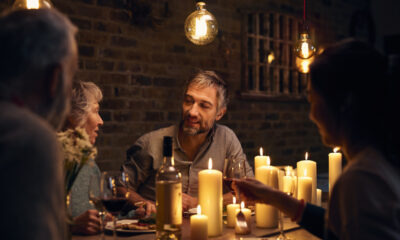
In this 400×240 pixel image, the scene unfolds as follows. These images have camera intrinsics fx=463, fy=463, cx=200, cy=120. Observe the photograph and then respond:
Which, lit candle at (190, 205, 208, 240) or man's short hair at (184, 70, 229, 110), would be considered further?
man's short hair at (184, 70, 229, 110)

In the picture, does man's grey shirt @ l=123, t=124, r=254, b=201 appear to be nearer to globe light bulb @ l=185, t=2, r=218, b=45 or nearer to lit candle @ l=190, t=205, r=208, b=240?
globe light bulb @ l=185, t=2, r=218, b=45

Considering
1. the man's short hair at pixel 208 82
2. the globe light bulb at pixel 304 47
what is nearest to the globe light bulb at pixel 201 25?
the man's short hair at pixel 208 82

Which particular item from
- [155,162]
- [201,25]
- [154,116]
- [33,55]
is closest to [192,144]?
[155,162]

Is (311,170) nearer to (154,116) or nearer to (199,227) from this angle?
(199,227)

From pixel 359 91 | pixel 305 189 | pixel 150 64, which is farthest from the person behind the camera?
pixel 150 64

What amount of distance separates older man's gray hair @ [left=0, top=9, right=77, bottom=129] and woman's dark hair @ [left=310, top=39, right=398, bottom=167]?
0.68 m

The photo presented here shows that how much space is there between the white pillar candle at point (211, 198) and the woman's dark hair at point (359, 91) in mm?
538

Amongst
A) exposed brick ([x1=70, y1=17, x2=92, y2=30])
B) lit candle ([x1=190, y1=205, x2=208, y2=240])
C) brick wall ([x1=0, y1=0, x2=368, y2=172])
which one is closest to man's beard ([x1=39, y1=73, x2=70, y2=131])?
lit candle ([x1=190, y1=205, x2=208, y2=240])

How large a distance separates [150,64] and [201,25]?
1.00m

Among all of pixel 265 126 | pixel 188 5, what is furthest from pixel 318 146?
pixel 188 5

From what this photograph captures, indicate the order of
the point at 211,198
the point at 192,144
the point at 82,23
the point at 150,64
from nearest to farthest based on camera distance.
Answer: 1. the point at 211,198
2. the point at 192,144
3. the point at 82,23
4. the point at 150,64

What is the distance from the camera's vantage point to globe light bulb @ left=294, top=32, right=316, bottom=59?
2760 mm

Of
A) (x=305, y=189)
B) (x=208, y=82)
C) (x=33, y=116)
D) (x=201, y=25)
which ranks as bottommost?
(x=305, y=189)

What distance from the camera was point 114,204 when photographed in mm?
1420
